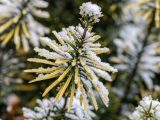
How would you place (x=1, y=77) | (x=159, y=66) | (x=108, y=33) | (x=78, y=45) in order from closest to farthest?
1. (x=78, y=45)
2. (x=1, y=77)
3. (x=159, y=66)
4. (x=108, y=33)

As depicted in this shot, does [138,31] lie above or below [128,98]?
above

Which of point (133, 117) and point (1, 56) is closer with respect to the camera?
point (133, 117)

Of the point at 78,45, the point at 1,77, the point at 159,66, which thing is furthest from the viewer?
the point at 159,66

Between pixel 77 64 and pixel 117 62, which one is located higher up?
pixel 117 62

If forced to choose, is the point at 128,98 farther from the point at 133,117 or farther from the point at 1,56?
the point at 133,117

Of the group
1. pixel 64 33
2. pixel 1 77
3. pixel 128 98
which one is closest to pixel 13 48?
pixel 1 77

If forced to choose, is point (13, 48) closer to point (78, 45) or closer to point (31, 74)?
point (31, 74)

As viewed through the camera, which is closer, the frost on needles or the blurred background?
the frost on needles

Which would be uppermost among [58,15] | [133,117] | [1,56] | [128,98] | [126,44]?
[58,15]

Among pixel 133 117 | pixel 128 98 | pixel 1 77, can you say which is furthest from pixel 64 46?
pixel 128 98

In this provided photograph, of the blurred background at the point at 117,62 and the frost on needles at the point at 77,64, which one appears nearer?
the frost on needles at the point at 77,64

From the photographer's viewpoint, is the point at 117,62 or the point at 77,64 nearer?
the point at 77,64
